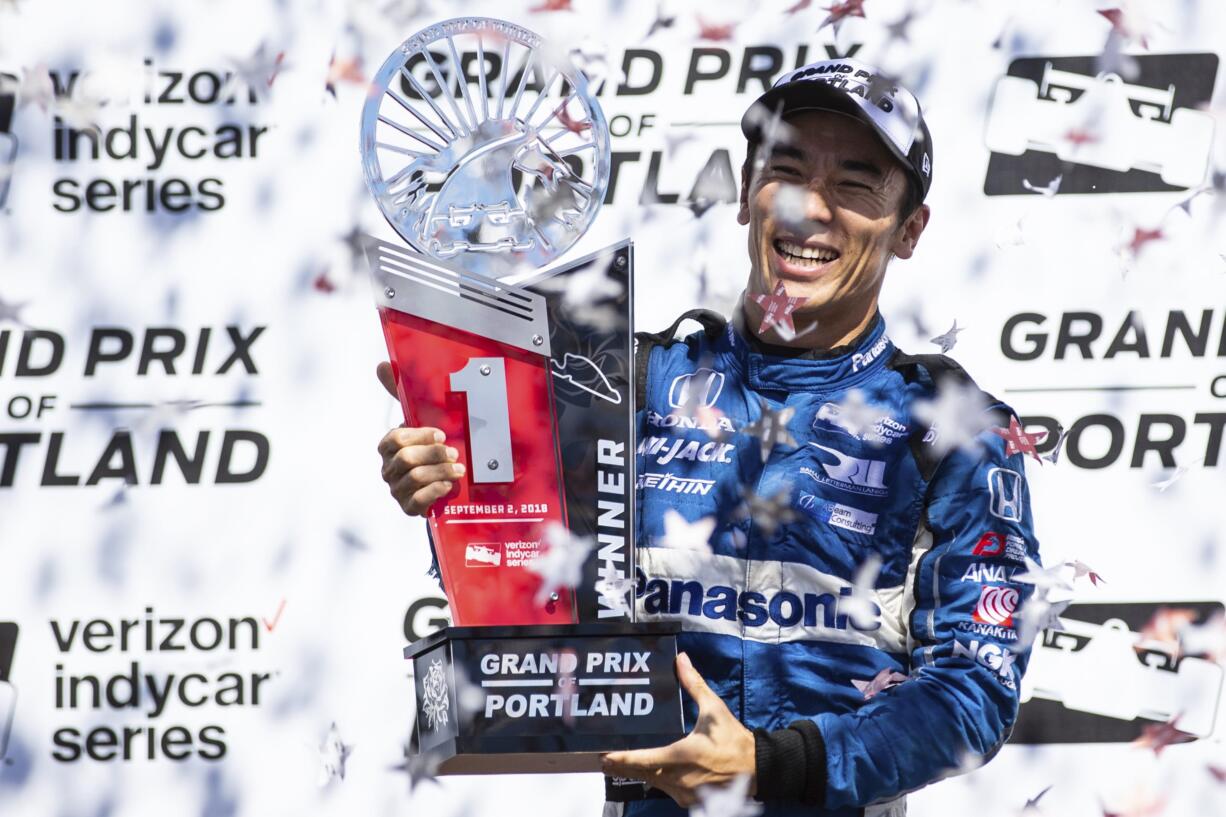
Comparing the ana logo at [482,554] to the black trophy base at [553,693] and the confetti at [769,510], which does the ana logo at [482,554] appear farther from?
the confetti at [769,510]

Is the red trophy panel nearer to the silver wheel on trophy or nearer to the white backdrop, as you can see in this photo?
the silver wheel on trophy

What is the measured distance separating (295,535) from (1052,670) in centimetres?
138

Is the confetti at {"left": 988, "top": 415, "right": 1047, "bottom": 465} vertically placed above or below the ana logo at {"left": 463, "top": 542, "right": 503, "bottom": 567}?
above

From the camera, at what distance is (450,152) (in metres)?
2.24

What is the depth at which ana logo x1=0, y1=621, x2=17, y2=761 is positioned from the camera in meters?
2.88

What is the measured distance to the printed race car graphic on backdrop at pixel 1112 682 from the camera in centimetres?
284

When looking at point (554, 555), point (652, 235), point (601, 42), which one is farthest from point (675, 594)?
point (601, 42)

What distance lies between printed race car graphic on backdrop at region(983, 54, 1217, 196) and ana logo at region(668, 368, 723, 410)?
3.17ft

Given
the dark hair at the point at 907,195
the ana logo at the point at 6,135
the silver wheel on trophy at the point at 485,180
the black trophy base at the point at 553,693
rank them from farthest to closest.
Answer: the ana logo at the point at 6,135, the dark hair at the point at 907,195, the silver wheel on trophy at the point at 485,180, the black trophy base at the point at 553,693

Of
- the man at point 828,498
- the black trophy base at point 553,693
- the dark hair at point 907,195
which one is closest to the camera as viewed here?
the black trophy base at point 553,693

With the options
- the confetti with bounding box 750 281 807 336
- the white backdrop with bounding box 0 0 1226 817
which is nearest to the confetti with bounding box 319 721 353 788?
the white backdrop with bounding box 0 0 1226 817

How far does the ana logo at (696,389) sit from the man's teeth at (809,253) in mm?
193

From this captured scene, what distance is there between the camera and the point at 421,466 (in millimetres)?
1954

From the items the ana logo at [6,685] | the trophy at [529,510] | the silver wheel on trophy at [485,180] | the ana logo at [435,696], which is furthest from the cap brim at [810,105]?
the ana logo at [6,685]
